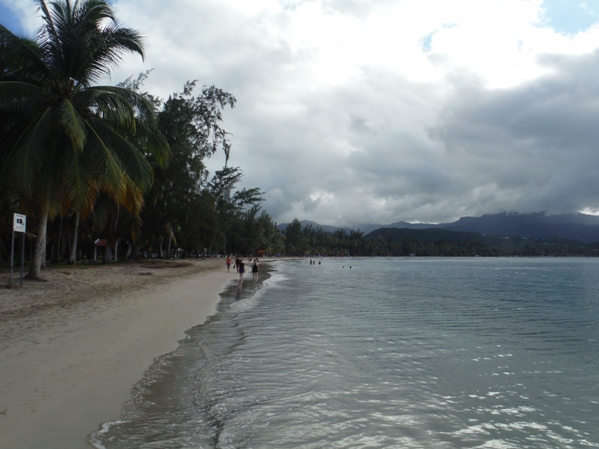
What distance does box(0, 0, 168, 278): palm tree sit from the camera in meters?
14.6

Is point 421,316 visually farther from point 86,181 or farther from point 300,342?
point 86,181

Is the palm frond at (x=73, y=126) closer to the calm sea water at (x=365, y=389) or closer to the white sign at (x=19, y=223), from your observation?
the white sign at (x=19, y=223)

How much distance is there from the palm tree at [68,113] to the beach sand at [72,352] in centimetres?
370

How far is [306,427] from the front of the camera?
17.0ft

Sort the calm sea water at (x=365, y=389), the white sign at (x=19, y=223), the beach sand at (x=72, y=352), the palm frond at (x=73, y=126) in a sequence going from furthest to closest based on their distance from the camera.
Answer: the palm frond at (x=73, y=126), the white sign at (x=19, y=223), the calm sea water at (x=365, y=389), the beach sand at (x=72, y=352)

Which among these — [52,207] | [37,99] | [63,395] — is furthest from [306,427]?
[37,99]

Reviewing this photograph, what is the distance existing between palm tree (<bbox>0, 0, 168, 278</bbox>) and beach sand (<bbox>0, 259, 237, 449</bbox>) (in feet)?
12.1

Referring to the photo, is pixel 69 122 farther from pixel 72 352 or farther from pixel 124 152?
pixel 72 352

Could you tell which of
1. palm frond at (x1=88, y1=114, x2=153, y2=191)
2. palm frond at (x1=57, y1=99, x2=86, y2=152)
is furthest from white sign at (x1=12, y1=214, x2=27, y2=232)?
palm frond at (x1=88, y1=114, x2=153, y2=191)

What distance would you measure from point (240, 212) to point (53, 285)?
2448 inches

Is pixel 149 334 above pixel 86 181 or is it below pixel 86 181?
below

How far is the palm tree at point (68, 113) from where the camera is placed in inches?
575

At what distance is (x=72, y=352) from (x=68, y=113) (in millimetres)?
9427

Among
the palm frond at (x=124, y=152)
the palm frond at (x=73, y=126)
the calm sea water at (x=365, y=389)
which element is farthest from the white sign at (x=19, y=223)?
the calm sea water at (x=365, y=389)
